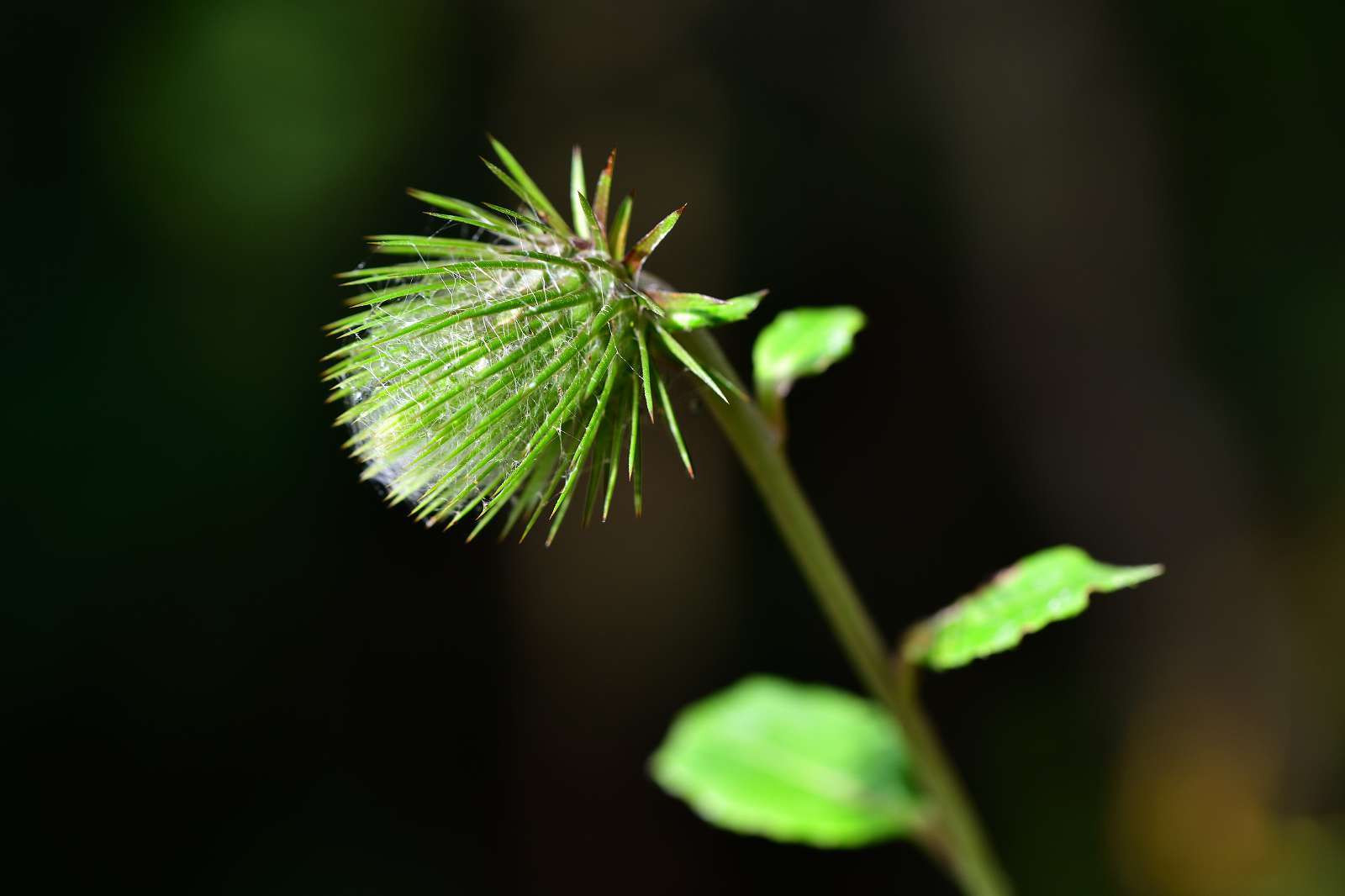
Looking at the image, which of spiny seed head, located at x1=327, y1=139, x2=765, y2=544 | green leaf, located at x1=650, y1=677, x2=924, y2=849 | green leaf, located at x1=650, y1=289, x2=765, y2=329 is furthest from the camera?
green leaf, located at x1=650, y1=677, x2=924, y2=849

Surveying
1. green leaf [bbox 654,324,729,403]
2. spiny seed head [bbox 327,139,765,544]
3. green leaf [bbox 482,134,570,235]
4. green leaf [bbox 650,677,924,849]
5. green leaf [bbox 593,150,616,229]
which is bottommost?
green leaf [bbox 650,677,924,849]

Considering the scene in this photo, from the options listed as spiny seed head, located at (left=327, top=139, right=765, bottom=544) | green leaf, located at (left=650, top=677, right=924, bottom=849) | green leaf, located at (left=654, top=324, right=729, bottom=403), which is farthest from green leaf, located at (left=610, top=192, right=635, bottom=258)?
green leaf, located at (left=650, top=677, right=924, bottom=849)

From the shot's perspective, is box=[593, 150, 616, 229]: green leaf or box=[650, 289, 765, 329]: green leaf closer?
box=[650, 289, 765, 329]: green leaf

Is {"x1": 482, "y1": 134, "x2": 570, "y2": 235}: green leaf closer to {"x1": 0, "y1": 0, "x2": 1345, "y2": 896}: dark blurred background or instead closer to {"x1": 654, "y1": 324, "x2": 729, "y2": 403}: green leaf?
{"x1": 654, "y1": 324, "x2": 729, "y2": 403}: green leaf

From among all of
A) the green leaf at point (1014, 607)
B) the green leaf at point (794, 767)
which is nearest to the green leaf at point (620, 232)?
the green leaf at point (1014, 607)

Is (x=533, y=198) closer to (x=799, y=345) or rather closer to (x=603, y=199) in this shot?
(x=603, y=199)

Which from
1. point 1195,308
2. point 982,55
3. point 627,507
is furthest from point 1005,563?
point 982,55

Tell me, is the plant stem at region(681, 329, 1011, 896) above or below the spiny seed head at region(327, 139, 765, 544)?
below
